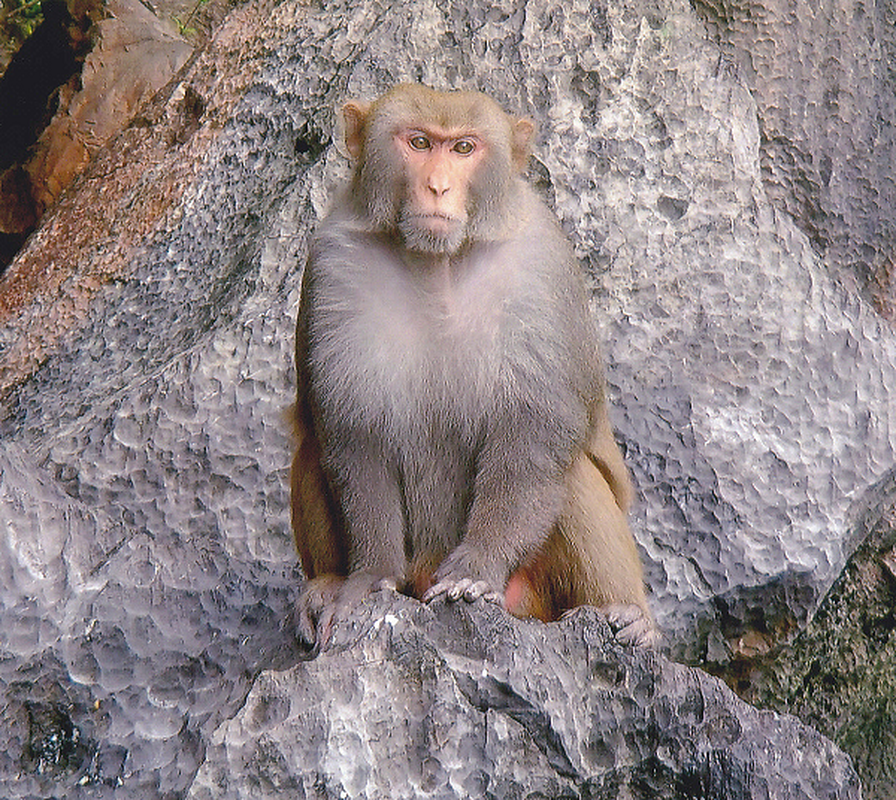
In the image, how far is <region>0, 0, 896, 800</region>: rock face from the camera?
203 inches

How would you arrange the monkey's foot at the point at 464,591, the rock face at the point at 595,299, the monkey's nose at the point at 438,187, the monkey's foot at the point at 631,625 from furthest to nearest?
the rock face at the point at 595,299
the monkey's foot at the point at 631,625
the monkey's nose at the point at 438,187
the monkey's foot at the point at 464,591

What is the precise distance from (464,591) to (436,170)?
47.2 inches

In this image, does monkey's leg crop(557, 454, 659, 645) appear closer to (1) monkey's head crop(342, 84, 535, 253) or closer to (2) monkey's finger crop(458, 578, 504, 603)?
(2) monkey's finger crop(458, 578, 504, 603)

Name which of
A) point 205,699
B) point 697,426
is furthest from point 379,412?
point 697,426

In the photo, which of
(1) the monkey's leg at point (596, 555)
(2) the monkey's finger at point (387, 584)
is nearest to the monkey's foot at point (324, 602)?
(2) the monkey's finger at point (387, 584)

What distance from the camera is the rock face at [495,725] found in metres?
3.07

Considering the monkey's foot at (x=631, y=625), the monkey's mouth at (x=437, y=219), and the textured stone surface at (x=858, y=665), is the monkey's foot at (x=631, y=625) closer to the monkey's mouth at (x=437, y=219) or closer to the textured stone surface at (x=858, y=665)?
the monkey's mouth at (x=437, y=219)

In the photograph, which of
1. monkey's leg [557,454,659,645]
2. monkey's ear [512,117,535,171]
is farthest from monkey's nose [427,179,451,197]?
monkey's leg [557,454,659,645]

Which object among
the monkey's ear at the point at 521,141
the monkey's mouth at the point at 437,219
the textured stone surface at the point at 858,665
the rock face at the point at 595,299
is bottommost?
the textured stone surface at the point at 858,665

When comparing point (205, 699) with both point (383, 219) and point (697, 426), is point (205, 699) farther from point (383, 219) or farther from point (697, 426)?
point (697, 426)

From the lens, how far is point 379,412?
390 cm

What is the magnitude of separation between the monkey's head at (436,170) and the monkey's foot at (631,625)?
1.21m

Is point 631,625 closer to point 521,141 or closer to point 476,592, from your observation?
point 476,592

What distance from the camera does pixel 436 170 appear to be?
3738mm
